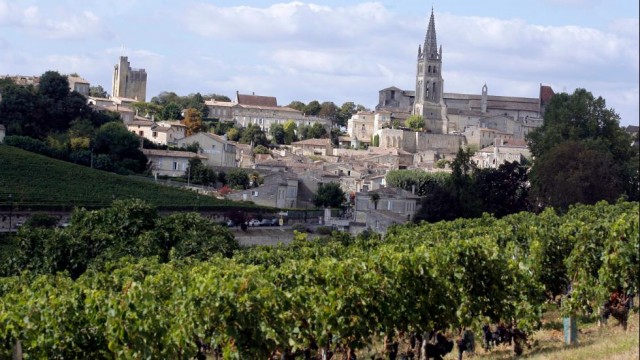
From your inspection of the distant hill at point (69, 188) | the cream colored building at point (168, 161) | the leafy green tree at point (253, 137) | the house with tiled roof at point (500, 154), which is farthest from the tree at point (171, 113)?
the distant hill at point (69, 188)

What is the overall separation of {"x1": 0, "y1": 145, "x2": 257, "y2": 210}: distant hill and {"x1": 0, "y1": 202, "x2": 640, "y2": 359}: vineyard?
32.5 m

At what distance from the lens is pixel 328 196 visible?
81.2 metres

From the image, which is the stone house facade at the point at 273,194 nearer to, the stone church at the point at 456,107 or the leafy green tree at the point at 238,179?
the leafy green tree at the point at 238,179

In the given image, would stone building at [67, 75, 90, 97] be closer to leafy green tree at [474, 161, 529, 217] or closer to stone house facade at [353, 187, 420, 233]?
stone house facade at [353, 187, 420, 233]

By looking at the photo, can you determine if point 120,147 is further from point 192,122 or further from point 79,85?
point 79,85

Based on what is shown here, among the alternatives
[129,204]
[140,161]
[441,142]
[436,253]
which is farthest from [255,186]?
[436,253]

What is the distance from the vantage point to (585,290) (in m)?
24.3

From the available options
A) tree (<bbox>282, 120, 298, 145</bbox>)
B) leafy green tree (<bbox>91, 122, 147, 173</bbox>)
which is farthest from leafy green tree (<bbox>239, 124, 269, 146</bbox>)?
leafy green tree (<bbox>91, 122, 147, 173</bbox>)

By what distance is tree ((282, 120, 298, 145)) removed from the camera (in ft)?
428

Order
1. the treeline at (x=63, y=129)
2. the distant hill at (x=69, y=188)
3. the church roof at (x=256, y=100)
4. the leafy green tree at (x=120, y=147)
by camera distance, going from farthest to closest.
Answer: the church roof at (x=256, y=100) → the leafy green tree at (x=120, y=147) → the treeline at (x=63, y=129) → the distant hill at (x=69, y=188)

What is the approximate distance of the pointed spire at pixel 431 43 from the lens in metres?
150

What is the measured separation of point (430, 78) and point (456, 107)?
15.1 feet

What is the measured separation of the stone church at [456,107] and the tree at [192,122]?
1153 inches

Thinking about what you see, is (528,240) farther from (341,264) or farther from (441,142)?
(441,142)
